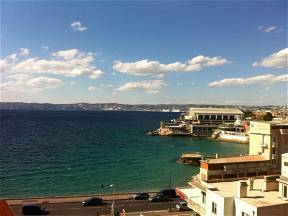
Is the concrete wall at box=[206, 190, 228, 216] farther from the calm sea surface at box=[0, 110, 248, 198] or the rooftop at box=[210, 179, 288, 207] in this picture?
the calm sea surface at box=[0, 110, 248, 198]

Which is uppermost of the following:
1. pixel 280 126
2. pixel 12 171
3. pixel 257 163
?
pixel 280 126

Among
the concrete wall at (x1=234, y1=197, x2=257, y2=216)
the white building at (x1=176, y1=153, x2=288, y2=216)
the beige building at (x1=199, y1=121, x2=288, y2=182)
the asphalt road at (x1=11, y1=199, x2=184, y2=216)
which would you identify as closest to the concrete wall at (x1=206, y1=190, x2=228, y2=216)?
the white building at (x1=176, y1=153, x2=288, y2=216)

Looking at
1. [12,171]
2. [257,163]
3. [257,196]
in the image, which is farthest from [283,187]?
[12,171]

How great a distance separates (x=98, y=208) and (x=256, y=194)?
22057 millimetres

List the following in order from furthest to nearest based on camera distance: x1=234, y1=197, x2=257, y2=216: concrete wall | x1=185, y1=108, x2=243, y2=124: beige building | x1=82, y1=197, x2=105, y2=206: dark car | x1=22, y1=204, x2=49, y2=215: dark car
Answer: x1=185, y1=108, x2=243, y2=124: beige building
x1=82, y1=197, x2=105, y2=206: dark car
x1=22, y1=204, x2=49, y2=215: dark car
x1=234, y1=197, x2=257, y2=216: concrete wall

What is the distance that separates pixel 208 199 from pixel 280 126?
43514 millimetres

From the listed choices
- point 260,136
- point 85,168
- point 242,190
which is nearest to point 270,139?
point 260,136

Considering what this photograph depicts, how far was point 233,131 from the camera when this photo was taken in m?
155

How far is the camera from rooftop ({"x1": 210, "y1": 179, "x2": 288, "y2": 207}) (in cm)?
2459

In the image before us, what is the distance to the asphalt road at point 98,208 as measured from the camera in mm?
42200

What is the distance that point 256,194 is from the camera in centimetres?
2716

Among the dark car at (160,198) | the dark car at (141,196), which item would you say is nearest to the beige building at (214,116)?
the dark car at (141,196)

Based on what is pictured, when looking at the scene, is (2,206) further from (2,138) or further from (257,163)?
(2,138)

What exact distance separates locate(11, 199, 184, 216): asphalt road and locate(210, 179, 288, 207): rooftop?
1470 centimetres
